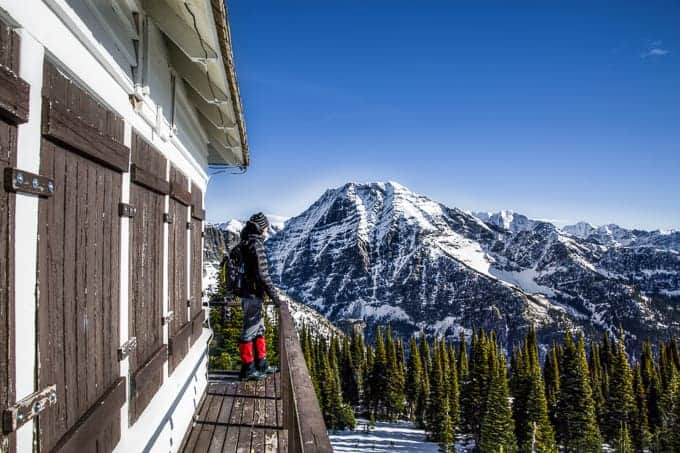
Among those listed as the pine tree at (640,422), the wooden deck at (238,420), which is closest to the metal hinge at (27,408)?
the wooden deck at (238,420)

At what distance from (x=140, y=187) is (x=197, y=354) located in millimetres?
3343

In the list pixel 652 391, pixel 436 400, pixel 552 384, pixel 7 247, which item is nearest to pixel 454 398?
pixel 436 400

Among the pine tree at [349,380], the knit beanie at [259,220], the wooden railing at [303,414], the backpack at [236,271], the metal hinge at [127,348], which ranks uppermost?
the knit beanie at [259,220]

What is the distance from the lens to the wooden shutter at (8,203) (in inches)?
66.3

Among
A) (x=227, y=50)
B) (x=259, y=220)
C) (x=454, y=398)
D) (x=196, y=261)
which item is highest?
(x=227, y=50)

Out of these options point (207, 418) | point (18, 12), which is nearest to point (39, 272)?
point (18, 12)

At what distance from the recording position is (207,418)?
5938mm

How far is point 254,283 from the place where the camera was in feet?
20.4

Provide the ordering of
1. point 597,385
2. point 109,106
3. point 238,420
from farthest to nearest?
point 597,385 → point 238,420 → point 109,106

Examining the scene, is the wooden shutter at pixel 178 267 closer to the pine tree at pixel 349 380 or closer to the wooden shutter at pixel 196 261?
the wooden shutter at pixel 196 261

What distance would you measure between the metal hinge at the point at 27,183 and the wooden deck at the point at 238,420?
3851 millimetres

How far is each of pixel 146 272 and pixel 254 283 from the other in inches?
92.7

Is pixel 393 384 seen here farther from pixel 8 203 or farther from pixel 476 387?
pixel 8 203

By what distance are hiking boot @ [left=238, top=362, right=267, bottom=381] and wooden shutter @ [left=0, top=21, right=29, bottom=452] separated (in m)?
5.50
